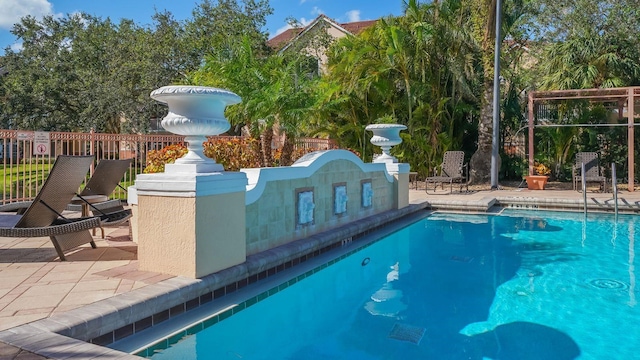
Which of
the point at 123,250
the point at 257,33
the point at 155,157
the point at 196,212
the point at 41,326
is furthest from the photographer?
the point at 257,33

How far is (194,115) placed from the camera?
14.3 ft

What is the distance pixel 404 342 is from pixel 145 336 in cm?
210

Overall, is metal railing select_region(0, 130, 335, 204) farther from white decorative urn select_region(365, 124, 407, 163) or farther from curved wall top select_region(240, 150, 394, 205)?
curved wall top select_region(240, 150, 394, 205)

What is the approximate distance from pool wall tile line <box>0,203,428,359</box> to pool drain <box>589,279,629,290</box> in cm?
365

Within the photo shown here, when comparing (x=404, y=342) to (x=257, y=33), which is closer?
(x=404, y=342)

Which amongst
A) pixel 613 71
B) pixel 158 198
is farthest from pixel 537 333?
pixel 613 71

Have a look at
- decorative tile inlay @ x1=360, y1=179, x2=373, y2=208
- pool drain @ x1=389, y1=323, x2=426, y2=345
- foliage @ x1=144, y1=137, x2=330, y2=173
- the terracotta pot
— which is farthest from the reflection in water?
the terracotta pot

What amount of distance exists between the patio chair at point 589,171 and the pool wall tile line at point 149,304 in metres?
10.7

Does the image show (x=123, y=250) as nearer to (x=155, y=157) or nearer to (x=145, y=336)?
(x=145, y=336)

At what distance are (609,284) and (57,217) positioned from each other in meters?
6.56

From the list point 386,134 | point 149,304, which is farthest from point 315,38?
→ point 149,304

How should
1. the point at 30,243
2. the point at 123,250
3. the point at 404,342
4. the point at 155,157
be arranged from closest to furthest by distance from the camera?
1. the point at 404,342
2. the point at 123,250
3. the point at 30,243
4. the point at 155,157

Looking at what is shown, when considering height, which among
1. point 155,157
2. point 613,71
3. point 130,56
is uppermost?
point 130,56

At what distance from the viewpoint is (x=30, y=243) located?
606cm
